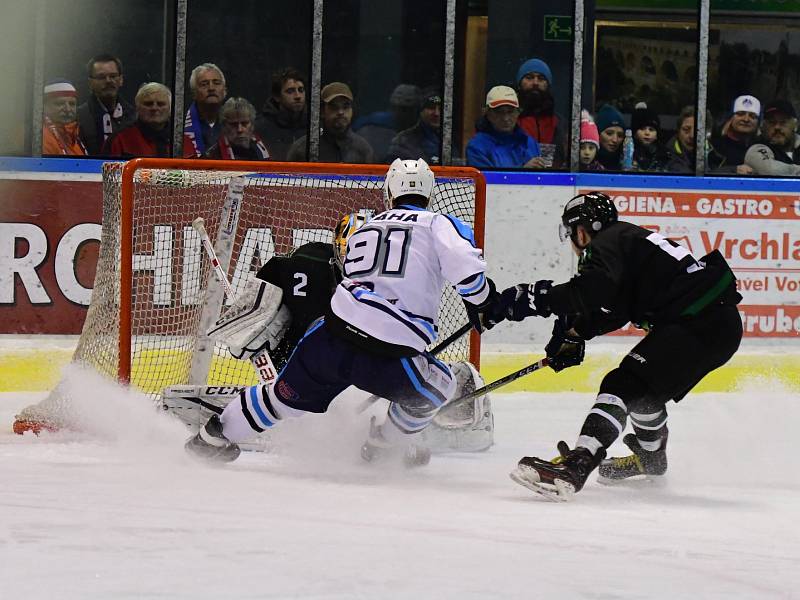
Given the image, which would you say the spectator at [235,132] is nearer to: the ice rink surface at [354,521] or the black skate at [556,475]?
the ice rink surface at [354,521]

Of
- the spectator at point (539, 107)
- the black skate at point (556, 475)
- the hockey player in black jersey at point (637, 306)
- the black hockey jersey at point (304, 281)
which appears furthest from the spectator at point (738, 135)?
the black skate at point (556, 475)

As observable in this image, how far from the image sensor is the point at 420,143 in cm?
668

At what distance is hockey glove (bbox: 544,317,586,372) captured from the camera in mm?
4020

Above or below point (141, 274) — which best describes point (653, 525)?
below

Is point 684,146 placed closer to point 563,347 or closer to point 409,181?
point 563,347

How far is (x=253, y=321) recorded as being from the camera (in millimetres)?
4324

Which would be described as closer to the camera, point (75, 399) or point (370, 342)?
point (370, 342)

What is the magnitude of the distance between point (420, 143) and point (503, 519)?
12.0 feet

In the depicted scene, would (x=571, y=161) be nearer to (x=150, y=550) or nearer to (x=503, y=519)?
(x=503, y=519)

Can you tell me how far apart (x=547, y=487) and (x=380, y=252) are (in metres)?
0.86

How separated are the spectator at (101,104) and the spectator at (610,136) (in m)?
2.48

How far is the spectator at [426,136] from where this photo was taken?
21.9 ft

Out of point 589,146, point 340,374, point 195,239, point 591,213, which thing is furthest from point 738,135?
point 340,374

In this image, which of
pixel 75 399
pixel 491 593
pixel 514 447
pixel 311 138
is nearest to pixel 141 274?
pixel 75 399
